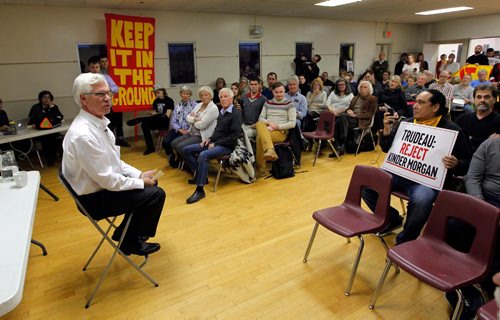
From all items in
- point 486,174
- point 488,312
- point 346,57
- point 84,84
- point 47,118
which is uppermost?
point 346,57

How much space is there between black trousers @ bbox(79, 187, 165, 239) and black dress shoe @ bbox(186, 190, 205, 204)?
152cm

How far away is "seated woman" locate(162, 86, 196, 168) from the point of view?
506 cm

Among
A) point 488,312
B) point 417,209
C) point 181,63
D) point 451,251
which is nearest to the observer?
point 488,312

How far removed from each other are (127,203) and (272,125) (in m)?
2.74

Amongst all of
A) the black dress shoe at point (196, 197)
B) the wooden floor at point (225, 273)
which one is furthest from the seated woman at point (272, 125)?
the black dress shoe at point (196, 197)

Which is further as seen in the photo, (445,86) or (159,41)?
(159,41)

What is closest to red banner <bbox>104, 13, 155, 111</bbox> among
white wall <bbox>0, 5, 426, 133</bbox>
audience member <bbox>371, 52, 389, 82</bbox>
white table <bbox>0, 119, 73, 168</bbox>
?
white wall <bbox>0, 5, 426, 133</bbox>

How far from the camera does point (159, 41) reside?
707cm

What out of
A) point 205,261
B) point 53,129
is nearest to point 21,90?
point 53,129

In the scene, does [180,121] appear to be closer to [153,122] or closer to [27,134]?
[153,122]

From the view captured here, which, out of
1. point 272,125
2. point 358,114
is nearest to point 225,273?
point 272,125

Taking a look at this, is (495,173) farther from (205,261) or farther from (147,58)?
(147,58)

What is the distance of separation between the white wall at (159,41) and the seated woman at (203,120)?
3.11m

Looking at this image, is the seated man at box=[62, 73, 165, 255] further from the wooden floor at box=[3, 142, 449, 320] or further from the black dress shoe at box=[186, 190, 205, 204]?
the black dress shoe at box=[186, 190, 205, 204]
